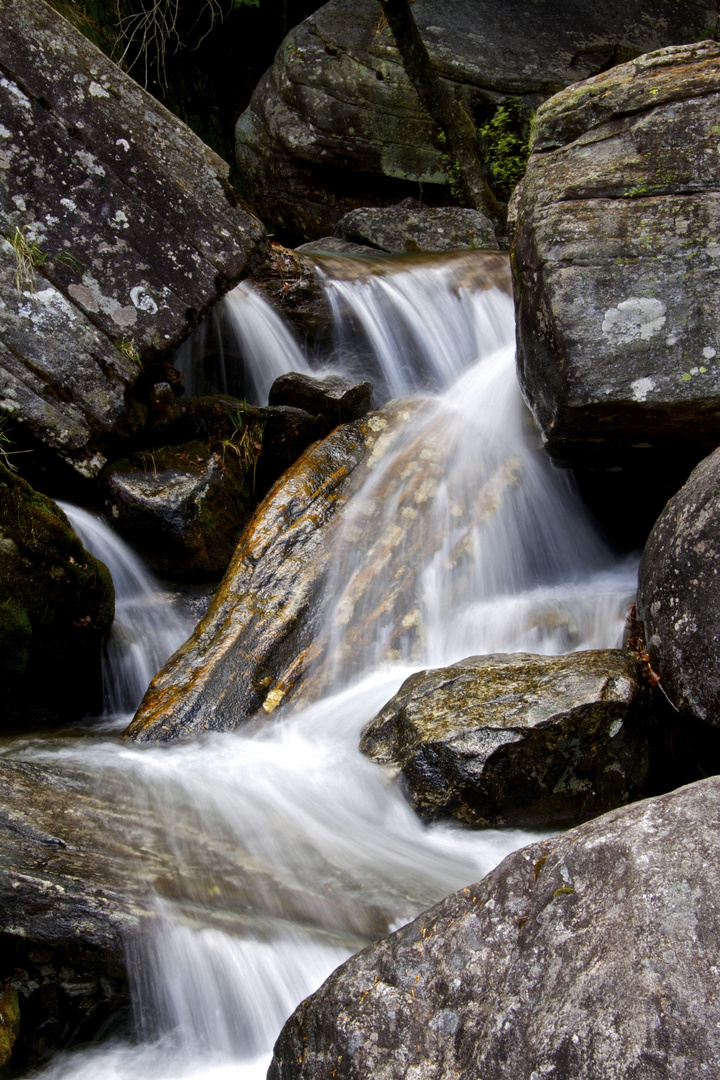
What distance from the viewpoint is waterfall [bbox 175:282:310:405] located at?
639 centimetres

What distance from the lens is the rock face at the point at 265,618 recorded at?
13.3 feet

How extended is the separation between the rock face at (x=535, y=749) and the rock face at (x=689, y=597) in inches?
10.8

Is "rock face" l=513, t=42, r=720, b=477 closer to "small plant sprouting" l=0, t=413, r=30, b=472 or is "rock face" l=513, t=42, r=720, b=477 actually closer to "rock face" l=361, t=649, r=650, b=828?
"rock face" l=361, t=649, r=650, b=828

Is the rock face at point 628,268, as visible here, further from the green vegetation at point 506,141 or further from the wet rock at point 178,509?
the green vegetation at point 506,141

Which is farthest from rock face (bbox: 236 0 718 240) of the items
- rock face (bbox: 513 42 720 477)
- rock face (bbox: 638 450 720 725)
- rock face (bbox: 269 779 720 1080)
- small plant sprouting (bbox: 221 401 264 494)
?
rock face (bbox: 269 779 720 1080)

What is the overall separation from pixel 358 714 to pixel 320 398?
106 inches

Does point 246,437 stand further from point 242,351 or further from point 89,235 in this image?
point 89,235

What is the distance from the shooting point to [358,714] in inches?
154

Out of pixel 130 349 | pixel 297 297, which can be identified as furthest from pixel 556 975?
pixel 297 297

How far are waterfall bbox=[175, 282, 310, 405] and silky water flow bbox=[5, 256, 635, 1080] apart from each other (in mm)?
96

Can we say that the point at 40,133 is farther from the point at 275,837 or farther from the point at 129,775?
the point at 275,837

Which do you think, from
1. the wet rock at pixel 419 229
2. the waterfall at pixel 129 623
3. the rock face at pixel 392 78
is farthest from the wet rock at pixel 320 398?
the rock face at pixel 392 78

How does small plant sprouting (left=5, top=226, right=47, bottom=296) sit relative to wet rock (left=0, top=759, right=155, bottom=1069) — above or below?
above

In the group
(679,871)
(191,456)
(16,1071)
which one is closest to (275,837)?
(16,1071)
